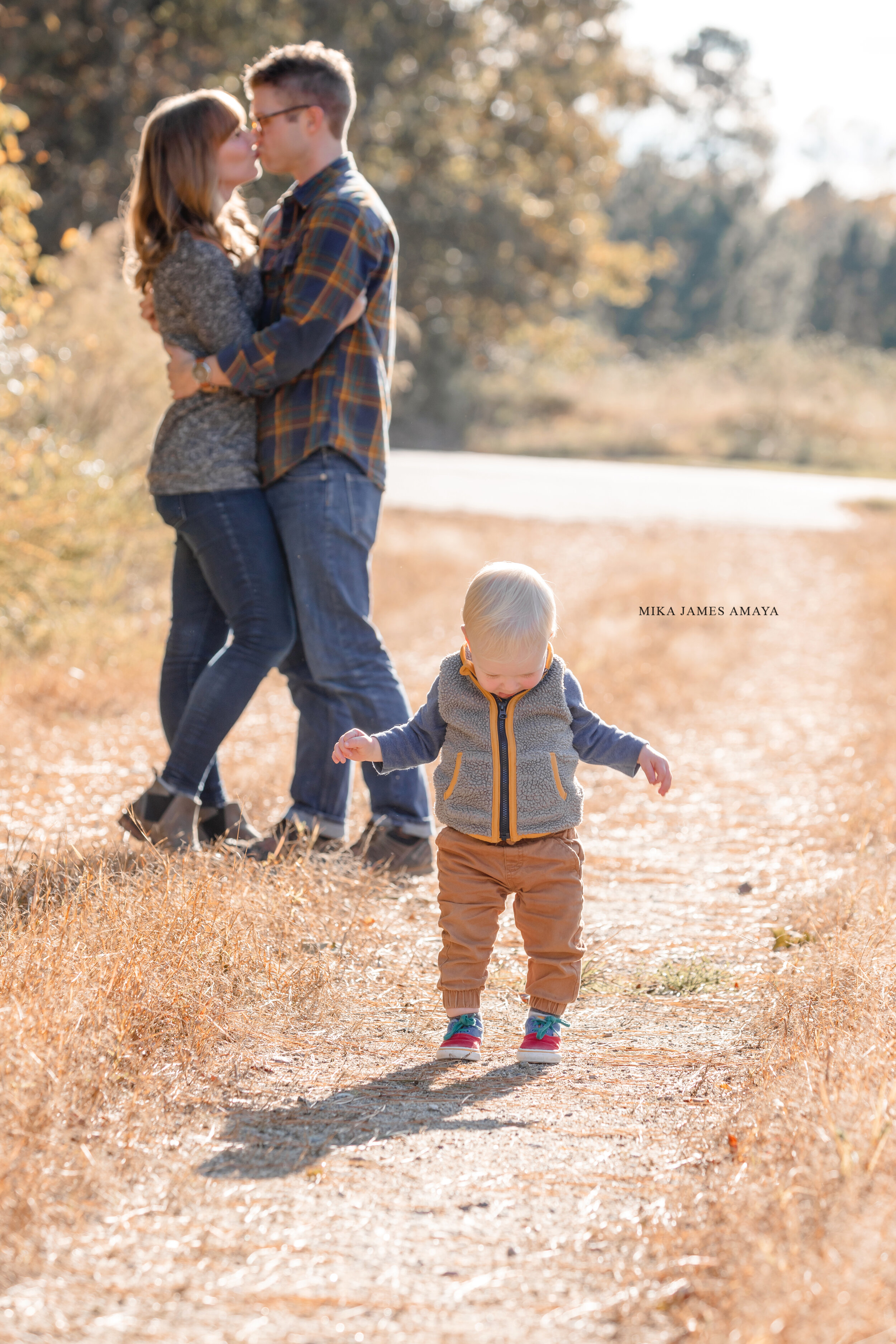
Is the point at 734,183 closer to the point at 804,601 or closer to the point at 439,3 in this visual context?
the point at 439,3

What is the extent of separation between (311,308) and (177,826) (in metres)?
1.38

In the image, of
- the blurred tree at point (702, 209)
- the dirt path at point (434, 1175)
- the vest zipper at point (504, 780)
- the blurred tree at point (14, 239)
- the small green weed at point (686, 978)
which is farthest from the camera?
the blurred tree at point (702, 209)

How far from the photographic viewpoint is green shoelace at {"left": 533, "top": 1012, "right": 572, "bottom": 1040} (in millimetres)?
2605

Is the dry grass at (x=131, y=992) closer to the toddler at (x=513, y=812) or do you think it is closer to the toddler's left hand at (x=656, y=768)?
the toddler at (x=513, y=812)

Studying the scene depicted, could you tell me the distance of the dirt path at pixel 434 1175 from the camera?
1646mm

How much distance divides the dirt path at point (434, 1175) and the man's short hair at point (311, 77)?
6.92ft

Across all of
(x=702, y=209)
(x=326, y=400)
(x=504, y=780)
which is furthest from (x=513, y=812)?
(x=702, y=209)

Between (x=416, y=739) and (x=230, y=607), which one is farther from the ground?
(x=230, y=607)

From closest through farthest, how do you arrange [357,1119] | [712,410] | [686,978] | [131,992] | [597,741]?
[357,1119] → [131,992] → [597,741] → [686,978] → [712,410]

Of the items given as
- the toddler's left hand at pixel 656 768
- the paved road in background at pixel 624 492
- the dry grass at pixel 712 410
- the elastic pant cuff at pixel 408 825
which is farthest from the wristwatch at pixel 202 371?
the dry grass at pixel 712 410

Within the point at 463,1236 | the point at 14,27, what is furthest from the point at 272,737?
the point at 14,27

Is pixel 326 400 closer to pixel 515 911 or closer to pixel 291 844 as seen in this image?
pixel 291 844

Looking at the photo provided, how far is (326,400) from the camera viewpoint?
3514 millimetres

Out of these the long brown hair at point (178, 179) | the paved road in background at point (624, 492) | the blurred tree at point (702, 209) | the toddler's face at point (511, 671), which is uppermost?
the blurred tree at point (702, 209)
